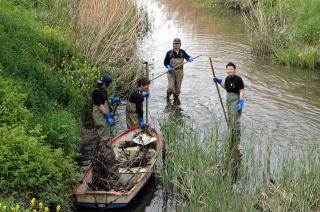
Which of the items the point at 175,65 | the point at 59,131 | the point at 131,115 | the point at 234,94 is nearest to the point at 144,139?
the point at 131,115

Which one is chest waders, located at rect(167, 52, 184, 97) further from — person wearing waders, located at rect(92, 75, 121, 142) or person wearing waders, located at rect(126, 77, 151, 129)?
person wearing waders, located at rect(92, 75, 121, 142)

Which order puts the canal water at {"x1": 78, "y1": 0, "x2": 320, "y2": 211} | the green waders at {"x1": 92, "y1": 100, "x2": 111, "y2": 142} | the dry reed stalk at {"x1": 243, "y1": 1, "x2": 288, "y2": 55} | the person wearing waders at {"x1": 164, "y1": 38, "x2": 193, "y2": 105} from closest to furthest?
the green waders at {"x1": 92, "y1": 100, "x2": 111, "y2": 142}
the canal water at {"x1": 78, "y1": 0, "x2": 320, "y2": 211}
the person wearing waders at {"x1": 164, "y1": 38, "x2": 193, "y2": 105}
the dry reed stalk at {"x1": 243, "y1": 1, "x2": 288, "y2": 55}

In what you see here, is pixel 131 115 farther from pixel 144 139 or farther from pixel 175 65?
pixel 175 65

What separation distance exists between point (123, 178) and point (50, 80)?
3.23 meters

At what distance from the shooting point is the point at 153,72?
14938 mm

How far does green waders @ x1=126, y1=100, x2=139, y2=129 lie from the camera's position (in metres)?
8.99

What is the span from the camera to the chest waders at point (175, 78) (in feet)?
39.0

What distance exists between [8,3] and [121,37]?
4.08 meters

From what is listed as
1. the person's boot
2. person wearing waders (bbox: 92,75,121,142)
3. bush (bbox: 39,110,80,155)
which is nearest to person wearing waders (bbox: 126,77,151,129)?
person wearing waders (bbox: 92,75,121,142)

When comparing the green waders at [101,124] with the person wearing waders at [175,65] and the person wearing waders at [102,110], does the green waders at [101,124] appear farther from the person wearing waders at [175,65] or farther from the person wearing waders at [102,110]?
the person wearing waders at [175,65]

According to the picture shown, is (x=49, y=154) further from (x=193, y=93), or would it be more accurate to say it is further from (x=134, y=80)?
(x=193, y=93)

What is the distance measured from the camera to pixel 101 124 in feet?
28.8

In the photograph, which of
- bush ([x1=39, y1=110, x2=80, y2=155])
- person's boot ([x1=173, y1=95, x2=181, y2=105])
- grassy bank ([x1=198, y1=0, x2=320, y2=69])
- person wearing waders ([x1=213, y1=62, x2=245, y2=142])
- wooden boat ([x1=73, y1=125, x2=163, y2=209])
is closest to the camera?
wooden boat ([x1=73, y1=125, x2=163, y2=209])

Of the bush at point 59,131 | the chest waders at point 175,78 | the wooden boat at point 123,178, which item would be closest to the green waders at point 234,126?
the wooden boat at point 123,178
